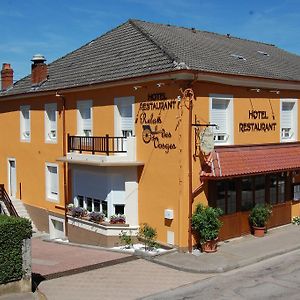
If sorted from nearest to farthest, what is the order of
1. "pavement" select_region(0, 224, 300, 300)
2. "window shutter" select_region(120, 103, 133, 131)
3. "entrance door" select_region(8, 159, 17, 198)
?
"pavement" select_region(0, 224, 300, 300)
"window shutter" select_region(120, 103, 133, 131)
"entrance door" select_region(8, 159, 17, 198)

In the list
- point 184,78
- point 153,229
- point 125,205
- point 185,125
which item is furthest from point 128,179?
point 184,78

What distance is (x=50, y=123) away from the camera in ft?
73.0

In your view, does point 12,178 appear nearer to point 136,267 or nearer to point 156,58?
point 156,58

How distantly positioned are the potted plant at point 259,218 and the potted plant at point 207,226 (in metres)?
2.48

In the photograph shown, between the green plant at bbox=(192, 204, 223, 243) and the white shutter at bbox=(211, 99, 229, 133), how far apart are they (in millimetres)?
2895

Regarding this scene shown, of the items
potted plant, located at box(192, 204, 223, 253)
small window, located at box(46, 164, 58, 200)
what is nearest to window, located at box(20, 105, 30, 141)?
small window, located at box(46, 164, 58, 200)

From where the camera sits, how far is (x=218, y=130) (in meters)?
16.3

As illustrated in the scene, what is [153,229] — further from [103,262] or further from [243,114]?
[243,114]

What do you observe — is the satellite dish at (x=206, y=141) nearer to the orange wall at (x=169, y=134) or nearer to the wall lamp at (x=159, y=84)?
the orange wall at (x=169, y=134)

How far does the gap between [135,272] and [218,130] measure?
18.6 ft

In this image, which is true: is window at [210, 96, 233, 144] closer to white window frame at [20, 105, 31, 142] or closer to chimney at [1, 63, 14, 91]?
white window frame at [20, 105, 31, 142]

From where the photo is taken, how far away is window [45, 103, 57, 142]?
2184 centimetres

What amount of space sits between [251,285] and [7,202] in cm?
1589

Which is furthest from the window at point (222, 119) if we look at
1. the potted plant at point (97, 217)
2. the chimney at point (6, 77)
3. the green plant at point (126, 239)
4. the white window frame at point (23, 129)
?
the chimney at point (6, 77)
